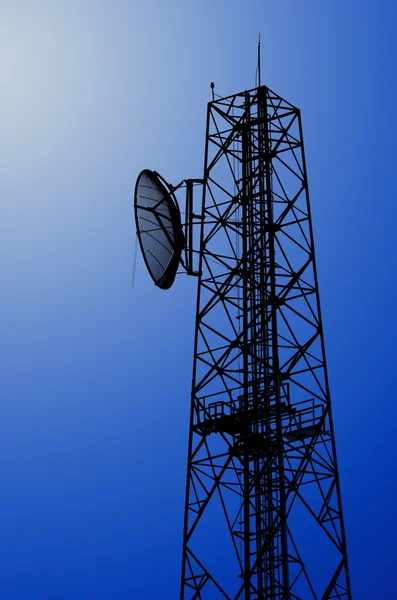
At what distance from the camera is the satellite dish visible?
29.1 metres

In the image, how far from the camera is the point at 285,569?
75.8ft

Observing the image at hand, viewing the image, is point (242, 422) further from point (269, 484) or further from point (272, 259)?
point (272, 259)

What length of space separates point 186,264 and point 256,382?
18.5 ft

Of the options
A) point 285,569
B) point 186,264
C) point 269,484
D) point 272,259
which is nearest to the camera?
point 285,569

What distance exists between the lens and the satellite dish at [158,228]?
2909 centimetres

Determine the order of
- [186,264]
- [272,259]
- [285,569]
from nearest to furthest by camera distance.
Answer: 1. [285,569]
2. [272,259]
3. [186,264]

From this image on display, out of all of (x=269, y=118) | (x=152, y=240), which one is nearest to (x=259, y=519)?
(x=152, y=240)

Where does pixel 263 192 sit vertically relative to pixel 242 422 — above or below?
above

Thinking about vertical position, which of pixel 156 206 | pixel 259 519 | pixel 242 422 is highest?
pixel 156 206

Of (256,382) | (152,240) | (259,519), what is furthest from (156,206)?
(259,519)

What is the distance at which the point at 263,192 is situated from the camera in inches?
1144

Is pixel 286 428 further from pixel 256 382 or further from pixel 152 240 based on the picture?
pixel 152 240

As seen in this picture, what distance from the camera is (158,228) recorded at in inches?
1172

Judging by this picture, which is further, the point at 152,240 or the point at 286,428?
the point at 152,240
